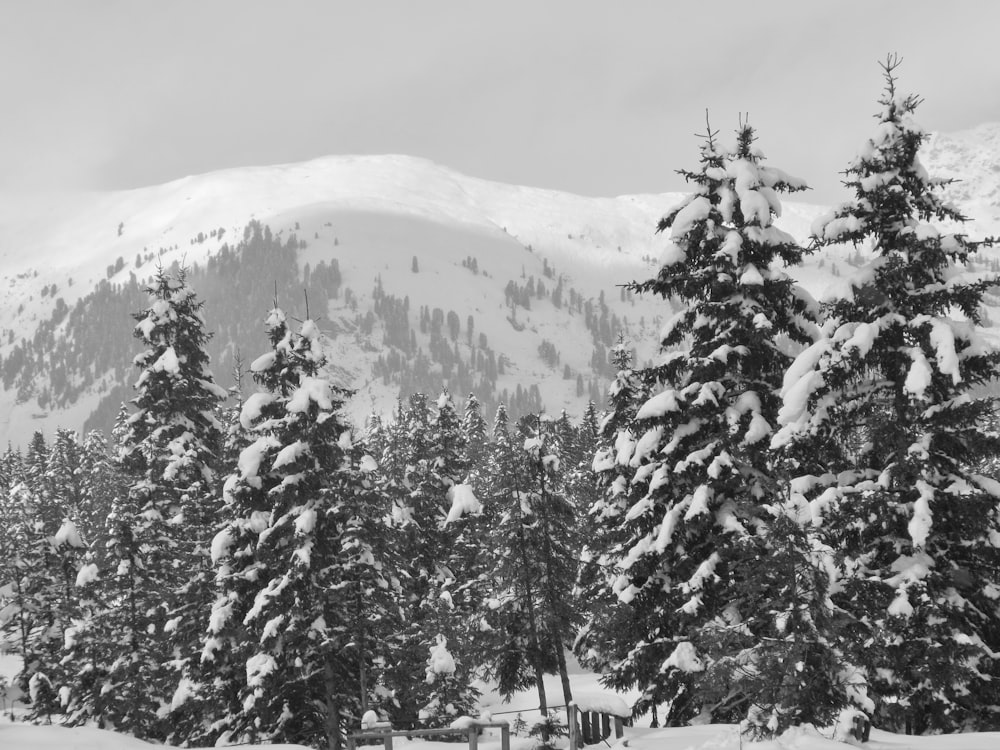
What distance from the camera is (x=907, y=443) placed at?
15531 millimetres

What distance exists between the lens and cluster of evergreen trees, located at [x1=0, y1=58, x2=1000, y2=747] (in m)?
14.5

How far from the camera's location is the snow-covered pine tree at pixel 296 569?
76.7 feet

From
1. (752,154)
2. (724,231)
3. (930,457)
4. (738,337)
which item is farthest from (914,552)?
(752,154)

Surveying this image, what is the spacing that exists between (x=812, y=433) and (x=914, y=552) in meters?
2.57

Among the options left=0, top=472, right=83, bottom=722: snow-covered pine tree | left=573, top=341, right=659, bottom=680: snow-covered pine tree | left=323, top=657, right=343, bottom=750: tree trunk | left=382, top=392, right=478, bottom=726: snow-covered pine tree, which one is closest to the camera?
left=573, top=341, right=659, bottom=680: snow-covered pine tree

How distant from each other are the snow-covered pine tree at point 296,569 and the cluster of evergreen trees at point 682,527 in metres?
0.09

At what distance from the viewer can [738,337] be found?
1847cm

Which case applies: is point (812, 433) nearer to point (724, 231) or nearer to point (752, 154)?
point (724, 231)

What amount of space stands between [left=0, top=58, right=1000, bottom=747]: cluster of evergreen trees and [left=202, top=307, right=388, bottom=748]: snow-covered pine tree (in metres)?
0.09

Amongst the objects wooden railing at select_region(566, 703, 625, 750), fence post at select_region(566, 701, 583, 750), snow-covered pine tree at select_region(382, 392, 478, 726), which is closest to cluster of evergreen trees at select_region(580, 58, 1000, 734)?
wooden railing at select_region(566, 703, 625, 750)

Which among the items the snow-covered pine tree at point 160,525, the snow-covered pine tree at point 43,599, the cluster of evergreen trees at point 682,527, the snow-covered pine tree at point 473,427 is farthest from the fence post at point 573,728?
the snow-covered pine tree at point 473,427

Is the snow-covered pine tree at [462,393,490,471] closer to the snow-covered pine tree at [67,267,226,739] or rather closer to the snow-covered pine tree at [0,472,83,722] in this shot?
the snow-covered pine tree at [0,472,83,722]

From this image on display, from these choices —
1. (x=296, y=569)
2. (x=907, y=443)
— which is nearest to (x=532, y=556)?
(x=296, y=569)

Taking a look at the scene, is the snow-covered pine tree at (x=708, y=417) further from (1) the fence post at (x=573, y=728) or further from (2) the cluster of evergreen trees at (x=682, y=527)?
(1) the fence post at (x=573, y=728)
